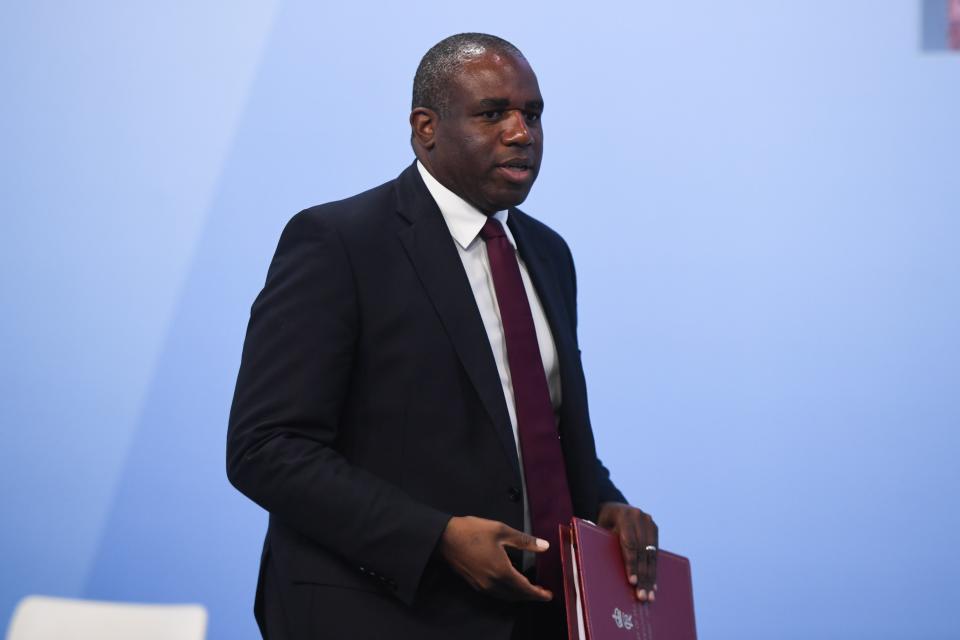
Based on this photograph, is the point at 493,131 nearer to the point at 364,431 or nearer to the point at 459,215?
the point at 459,215

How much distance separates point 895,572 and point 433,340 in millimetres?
2367

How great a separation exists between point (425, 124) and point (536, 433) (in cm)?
53

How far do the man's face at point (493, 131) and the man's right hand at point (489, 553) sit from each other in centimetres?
53

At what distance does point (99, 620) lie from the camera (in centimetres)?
223

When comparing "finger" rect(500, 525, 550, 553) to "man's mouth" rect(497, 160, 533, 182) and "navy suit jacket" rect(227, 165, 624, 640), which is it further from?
"man's mouth" rect(497, 160, 533, 182)

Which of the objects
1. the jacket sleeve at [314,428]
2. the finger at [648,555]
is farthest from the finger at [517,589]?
the finger at [648,555]

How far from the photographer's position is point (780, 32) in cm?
353

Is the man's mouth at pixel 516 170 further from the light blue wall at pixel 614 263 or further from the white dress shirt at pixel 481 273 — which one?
the light blue wall at pixel 614 263

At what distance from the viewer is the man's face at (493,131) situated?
181 centimetres

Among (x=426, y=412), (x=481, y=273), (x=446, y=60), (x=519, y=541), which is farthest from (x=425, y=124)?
(x=519, y=541)

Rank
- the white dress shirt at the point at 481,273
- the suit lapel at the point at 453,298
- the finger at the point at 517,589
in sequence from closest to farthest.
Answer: the finger at the point at 517,589, the suit lapel at the point at 453,298, the white dress shirt at the point at 481,273

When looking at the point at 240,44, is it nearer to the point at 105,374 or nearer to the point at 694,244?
the point at 105,374

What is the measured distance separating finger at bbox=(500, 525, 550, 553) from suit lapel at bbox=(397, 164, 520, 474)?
185mm

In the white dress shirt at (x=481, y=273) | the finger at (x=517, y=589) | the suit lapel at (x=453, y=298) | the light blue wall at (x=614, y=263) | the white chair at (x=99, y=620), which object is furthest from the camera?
the light blue wall at (x=614, y=263)
